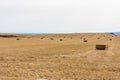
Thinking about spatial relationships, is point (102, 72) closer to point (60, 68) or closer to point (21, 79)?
point (60, 68)

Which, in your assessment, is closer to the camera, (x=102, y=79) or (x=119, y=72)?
(x=102, y=79)

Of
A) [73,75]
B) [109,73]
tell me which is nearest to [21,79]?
[73,75]

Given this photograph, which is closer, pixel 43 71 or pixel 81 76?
pixel 81 76

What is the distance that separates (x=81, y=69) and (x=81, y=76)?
2190mm

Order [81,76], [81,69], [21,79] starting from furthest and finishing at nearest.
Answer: [81,69], [81,76], [21,79]

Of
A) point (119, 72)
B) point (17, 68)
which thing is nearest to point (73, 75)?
point (119, 72)

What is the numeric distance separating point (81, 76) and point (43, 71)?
2.44 meters

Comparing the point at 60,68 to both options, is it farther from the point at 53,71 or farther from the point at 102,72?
the point at 102,72

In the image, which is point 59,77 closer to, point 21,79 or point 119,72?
point 21,79

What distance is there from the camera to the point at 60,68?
646 inches

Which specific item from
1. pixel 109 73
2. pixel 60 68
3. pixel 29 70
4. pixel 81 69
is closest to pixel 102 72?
pixel 109 73

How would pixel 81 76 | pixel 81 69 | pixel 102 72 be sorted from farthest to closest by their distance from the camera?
pixel 81 69, pixel 102 72, pixel 81 76

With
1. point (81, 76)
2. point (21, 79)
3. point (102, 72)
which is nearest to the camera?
point (21, 79)

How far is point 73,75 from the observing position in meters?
14.2
